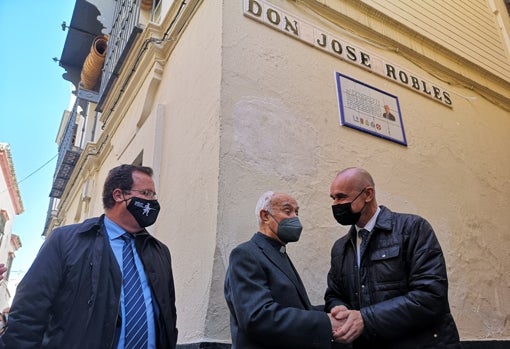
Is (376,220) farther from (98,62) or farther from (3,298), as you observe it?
(3,298)

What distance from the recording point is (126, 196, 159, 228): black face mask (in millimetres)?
2410

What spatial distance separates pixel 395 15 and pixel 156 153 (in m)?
3.55

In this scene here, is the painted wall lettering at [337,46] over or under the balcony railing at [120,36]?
under

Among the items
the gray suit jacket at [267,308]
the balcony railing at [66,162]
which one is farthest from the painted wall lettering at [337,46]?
the balcony railing at [66,162]

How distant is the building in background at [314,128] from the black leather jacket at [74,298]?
0.72 m

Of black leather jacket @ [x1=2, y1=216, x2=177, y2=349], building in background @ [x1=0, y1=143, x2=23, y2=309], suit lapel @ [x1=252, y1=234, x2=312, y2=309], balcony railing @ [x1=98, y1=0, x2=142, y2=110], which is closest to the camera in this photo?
black leather jacket @ [x1=2, y1=216, x2=177, y2=349]

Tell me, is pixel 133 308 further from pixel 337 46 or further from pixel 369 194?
pixel 337 46

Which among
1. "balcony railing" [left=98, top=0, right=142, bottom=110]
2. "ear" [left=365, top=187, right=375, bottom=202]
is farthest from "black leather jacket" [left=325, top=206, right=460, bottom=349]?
"balcony railing" [left=98, top=0, right=142, bottom=110]

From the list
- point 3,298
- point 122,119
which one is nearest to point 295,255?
point 122,119

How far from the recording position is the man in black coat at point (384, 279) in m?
1.95

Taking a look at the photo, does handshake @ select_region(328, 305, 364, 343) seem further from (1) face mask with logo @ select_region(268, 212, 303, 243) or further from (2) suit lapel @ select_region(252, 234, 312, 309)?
(1) face mask with logo @ select_region(268, 212, 303, 243)

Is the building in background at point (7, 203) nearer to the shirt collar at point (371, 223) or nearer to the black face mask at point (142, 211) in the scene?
the black face mask at point (142, 211)

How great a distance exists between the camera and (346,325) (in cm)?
196

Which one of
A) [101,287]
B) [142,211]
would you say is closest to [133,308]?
[101,287]
